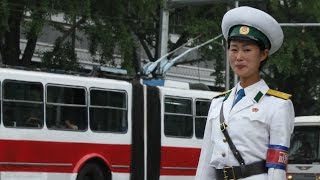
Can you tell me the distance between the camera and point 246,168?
391cm

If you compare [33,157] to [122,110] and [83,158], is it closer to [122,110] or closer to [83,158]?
[83,158]

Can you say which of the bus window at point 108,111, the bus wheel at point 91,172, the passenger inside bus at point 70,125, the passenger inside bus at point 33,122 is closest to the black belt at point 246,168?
the passenger inside bus at point 33,122

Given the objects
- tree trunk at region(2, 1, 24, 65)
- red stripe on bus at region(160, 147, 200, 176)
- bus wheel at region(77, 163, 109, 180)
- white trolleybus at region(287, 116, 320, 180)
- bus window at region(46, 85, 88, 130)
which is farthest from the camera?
tree trunk at region(2, 1, 24, 65)

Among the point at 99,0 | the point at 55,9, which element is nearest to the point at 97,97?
the point at 55,9

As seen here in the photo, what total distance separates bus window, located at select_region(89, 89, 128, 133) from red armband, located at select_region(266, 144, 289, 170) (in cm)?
1269

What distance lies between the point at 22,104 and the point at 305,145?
5.46 meters

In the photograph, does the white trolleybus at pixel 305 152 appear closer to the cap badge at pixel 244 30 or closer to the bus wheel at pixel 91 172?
the bus wheel at pixel 91 172

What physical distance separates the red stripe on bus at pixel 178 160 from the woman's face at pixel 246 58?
14.2 meters

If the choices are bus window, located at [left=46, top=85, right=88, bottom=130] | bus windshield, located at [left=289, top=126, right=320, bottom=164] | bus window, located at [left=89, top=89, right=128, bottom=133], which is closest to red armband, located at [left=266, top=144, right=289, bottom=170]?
bus windshield, located at [left=289, top=126, right=320, bottom=164]

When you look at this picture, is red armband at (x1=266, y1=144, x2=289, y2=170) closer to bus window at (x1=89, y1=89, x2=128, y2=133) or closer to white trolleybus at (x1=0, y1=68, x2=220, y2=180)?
white trolleybus at (x1=0, y1=68, x2=220, y2=180)

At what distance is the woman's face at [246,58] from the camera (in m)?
3.97

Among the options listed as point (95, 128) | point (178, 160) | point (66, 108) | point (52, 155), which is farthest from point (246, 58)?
point (178, 160)

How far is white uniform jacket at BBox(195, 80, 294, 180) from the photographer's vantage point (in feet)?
12.7

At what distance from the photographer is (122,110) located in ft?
56.5
